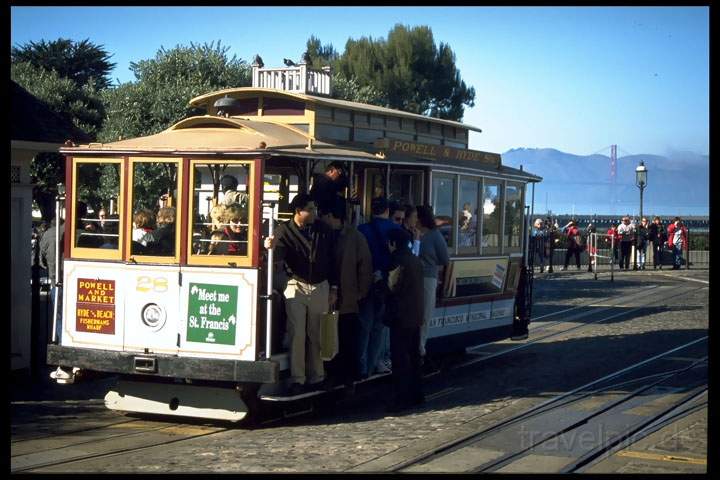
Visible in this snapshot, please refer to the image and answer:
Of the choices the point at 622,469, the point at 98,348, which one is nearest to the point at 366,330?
the point at 98,348

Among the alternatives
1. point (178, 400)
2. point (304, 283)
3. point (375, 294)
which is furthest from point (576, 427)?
point (178, 400)

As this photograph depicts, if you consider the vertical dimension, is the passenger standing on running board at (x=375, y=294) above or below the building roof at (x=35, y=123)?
below

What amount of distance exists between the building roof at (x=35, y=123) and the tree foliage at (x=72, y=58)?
31.7 meters

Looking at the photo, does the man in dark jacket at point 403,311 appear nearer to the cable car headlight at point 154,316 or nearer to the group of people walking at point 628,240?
the cable car headlight at point 154,316

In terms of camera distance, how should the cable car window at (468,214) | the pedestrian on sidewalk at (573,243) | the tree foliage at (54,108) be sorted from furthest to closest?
the pedestrian on sidewalk at (573,243)
the tree foliage at (54,108)
the cable car window at (468,214)

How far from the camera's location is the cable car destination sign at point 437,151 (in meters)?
11.9

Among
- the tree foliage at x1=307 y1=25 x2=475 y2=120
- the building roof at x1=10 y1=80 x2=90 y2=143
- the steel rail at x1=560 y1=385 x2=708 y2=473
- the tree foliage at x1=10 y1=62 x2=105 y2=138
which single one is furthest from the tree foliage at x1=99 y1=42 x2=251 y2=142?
the tree foliage at x1=307 y1=25 x2=475 y2=120

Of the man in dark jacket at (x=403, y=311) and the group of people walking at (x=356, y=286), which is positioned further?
the man in dark jacket at (x=403, y=311)

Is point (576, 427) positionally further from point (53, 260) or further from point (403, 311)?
point (53, 260)

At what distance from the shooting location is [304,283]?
10250 mm

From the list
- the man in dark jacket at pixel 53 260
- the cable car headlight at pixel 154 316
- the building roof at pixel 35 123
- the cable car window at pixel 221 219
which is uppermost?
the building roof at pixel 35 123

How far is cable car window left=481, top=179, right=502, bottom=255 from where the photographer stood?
14.0m

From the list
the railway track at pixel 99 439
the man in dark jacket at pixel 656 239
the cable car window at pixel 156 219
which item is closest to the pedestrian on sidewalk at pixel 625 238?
the man in dark jacket at pixel 656 239

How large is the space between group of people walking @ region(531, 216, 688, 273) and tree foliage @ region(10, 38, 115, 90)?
20.5 m
